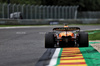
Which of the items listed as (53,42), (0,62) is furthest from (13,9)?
(0,62)

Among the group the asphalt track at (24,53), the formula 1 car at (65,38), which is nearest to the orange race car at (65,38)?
the formula 1 car at (65,38)

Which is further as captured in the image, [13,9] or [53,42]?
[13,9]

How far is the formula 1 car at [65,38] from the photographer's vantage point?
33.2ft

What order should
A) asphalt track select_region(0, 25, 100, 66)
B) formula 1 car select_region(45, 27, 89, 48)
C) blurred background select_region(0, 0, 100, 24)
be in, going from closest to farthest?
asphalt track select_region(0, 25, 100, 66) < formula 1 car select_region(45, 27, 89, 48) < blurred background select_region(0, 0, 100, 24)

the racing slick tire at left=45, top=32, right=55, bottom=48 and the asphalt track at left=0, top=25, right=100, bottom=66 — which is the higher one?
the racing slick tire at left=45, top=32, right=55, bottom=48

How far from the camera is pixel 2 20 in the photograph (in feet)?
108

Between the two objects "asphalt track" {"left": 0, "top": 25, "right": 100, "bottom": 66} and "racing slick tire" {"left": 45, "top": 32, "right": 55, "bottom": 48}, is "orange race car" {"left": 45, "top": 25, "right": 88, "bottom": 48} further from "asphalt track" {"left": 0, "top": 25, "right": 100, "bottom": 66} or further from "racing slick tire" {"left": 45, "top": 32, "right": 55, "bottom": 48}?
"asphalt track" {"left": 0, "top": 25, "right": 100, "bottom": 66}

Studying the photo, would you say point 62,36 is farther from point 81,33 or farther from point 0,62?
point 0,62

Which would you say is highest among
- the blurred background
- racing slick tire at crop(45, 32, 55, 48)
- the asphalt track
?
the blurred background

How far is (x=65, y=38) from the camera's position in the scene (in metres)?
10.1

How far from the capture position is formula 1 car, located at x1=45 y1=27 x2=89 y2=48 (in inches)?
399

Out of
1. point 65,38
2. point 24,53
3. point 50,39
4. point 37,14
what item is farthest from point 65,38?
point 37,14

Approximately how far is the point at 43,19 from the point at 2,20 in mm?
5599

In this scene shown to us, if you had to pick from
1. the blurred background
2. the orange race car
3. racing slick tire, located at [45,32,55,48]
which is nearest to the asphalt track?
racing slick tire, located at [45,32,55,48]
